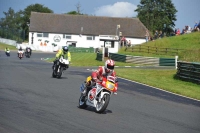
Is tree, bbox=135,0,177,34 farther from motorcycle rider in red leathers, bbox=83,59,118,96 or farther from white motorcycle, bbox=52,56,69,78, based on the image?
motorcycle rider in red leathers, bbox=83,59,118,96

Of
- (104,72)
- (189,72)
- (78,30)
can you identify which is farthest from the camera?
(78,30)

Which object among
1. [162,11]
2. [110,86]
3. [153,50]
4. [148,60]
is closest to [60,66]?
[110,86]

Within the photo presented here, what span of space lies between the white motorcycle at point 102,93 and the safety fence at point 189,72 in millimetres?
15364

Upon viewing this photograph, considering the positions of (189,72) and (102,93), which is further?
(189,72)

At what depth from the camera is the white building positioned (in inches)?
4134

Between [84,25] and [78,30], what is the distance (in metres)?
2.15

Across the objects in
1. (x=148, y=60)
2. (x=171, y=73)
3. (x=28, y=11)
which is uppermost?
(x=28, y=11)

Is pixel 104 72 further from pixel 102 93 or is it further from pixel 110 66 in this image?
pixel 102 93

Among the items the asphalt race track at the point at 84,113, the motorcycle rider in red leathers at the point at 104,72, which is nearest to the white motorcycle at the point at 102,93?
the motorcycle rider in red leathers at the point at 104,72

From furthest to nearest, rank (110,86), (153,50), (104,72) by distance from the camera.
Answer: (153,50) → (104,72) → (110,86)

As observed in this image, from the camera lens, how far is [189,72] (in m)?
29.3

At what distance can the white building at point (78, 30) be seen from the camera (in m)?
105

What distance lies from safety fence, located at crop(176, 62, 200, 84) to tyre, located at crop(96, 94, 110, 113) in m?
15.6

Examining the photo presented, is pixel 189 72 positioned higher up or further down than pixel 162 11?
further down
